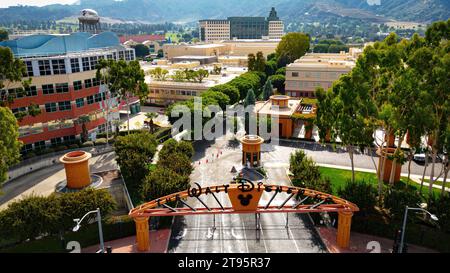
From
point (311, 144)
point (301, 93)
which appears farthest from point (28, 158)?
point (301, 93)

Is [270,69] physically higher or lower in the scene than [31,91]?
lower

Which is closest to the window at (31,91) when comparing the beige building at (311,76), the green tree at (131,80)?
the green tree at (131,80)

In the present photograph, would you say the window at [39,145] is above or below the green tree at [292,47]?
below

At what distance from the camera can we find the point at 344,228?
100ft

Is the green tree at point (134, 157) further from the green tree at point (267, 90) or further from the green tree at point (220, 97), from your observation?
the green tree at point (267, 90)

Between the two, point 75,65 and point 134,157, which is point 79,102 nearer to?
point 75,65

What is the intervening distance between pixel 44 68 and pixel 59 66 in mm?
2139

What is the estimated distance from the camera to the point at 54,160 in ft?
165

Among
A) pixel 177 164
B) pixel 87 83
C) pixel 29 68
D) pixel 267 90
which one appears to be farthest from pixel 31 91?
pixel 267 90

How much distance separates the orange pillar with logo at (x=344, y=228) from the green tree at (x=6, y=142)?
30551mm

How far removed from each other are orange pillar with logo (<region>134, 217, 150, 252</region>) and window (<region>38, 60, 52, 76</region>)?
33.4 m

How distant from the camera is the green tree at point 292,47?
11725 centimetres

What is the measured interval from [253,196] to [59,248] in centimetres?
1789

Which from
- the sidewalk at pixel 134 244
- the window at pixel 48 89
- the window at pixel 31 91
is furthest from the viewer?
the window at pixel 48 89
